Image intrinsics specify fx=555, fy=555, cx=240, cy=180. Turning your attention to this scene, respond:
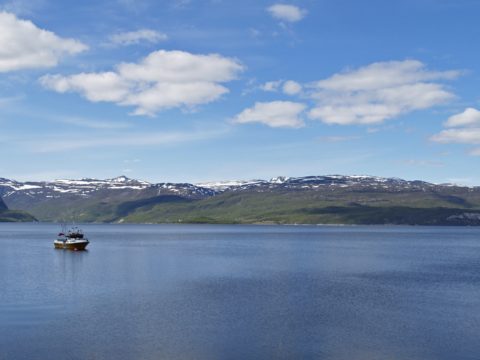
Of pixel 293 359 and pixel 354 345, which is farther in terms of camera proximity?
pixel 354 345

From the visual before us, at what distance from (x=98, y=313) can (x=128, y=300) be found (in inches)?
428

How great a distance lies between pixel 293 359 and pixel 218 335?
473 inches

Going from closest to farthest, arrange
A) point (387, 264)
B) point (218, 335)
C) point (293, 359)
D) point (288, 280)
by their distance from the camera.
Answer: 1. point (293, 359)
2. point (218, 335)
3. point (288, 280)
4. point (387, 264)

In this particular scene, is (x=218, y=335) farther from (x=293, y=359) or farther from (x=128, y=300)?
(x=128, y=300)

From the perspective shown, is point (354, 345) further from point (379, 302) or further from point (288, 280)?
point (288, 280)

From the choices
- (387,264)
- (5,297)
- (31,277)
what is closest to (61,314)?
(5,297)

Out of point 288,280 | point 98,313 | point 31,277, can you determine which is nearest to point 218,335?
point 98,313

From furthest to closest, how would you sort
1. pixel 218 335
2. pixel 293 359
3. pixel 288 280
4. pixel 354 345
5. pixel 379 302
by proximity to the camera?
pixel 288 280 < pixel 379 302 < pixel 218 335 < pixel 354 345 < pixel 293 359

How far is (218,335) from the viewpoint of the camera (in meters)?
61.8

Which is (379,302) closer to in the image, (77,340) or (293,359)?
(293,359)

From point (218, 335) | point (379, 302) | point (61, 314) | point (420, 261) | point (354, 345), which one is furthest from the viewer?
point (420, 261)

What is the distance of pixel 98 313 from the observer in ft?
243

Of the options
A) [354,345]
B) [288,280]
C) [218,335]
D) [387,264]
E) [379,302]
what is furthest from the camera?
[387,264]

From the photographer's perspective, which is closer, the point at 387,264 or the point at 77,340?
the point at 77,340
